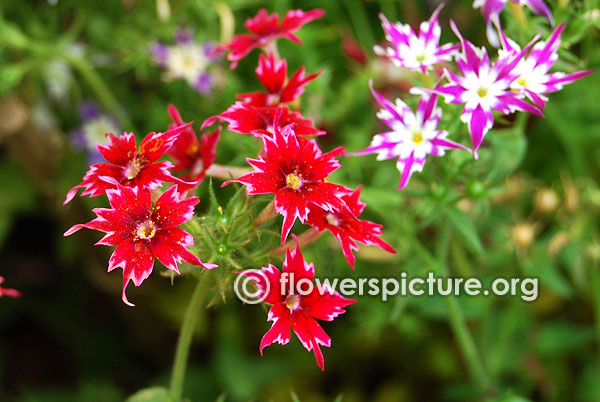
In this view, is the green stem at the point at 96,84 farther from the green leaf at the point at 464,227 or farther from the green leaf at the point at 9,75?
the green leaf at the point at 464,227

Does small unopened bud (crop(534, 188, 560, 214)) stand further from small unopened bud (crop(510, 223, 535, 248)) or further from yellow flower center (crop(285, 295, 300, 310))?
yellow flower center (crop(285, 295, 300, 310))

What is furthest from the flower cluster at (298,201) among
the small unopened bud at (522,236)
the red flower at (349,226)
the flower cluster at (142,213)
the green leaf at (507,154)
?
the small unopened bud at (522,236)

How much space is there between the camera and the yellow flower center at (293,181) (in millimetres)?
1025

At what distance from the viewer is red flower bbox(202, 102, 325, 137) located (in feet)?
3.60

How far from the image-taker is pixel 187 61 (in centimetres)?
199

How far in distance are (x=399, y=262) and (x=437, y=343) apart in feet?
1.33

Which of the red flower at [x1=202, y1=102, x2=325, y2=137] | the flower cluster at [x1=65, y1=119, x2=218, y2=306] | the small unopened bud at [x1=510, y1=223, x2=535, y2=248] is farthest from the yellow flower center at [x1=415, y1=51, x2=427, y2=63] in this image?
the small unopened bud at [x1=510, y1=223, x2=535, y2=248]

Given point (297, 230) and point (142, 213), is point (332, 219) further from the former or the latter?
point (297, 230)

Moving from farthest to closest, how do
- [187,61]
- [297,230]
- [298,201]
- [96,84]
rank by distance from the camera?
[187,61]
[96,84]
[297,230]
[298,201]

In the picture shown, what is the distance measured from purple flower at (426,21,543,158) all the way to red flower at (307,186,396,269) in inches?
8.7

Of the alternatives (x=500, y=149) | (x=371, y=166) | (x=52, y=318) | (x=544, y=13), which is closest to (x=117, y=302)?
(x=52, y=318)

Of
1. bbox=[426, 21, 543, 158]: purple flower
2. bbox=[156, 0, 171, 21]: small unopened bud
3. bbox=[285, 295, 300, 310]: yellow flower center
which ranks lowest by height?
bbox=[285, 295, 300, 310]: yellow flower center

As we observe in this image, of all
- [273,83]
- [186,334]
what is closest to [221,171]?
[273,83]

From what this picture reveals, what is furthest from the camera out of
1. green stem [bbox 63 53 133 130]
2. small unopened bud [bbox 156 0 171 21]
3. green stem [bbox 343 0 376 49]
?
green stem [bbox 343 0 376 49]
